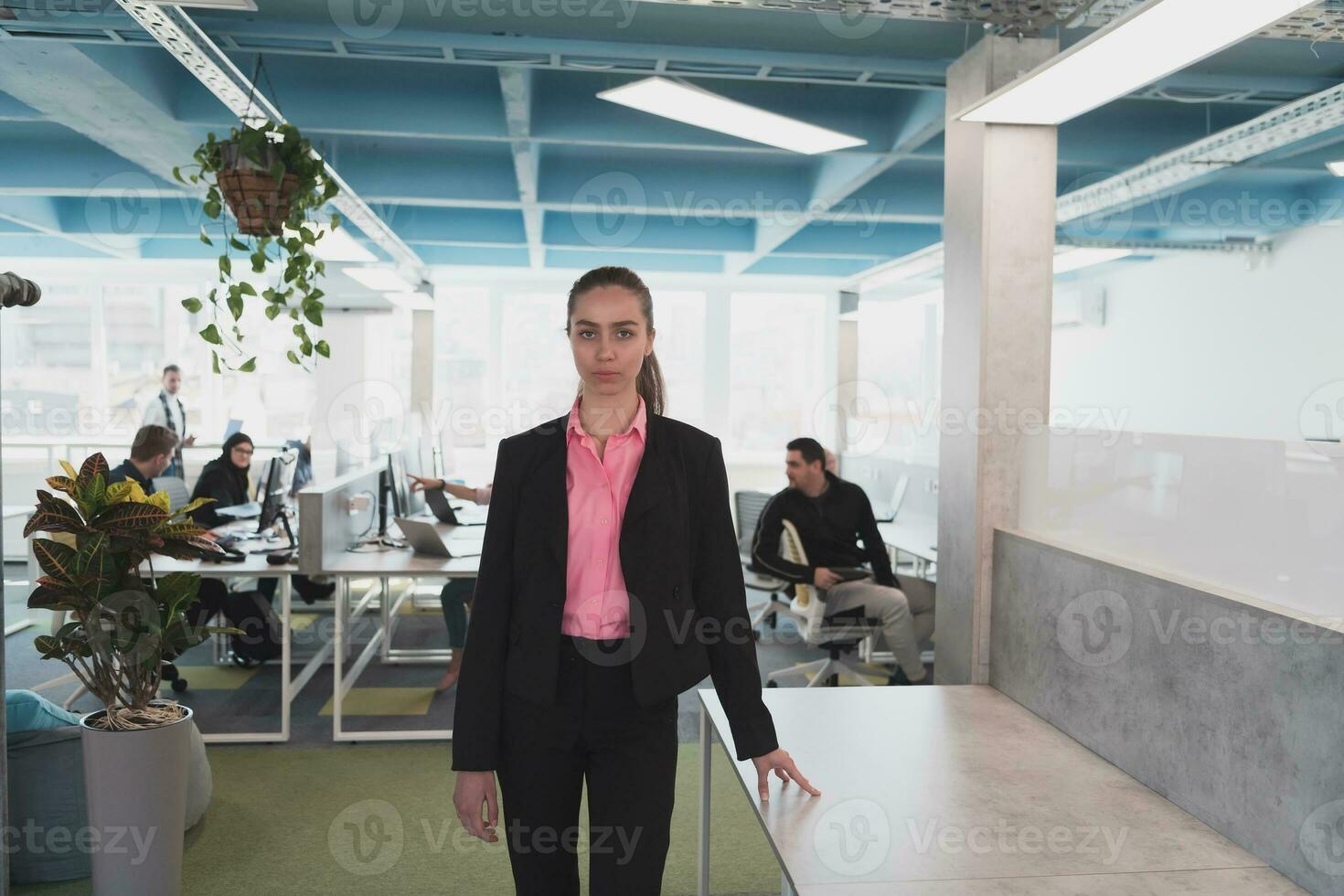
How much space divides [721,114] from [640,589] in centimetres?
318

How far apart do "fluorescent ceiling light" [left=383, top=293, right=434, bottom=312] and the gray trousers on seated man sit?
5.65 m

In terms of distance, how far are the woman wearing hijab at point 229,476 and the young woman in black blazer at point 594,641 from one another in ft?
16.1

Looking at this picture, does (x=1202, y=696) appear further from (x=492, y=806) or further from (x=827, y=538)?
(x=827, y=538)

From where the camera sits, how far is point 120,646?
259cm

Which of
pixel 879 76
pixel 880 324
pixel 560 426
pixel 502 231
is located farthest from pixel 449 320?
pixel 560 426

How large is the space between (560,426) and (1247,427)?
7.36 m

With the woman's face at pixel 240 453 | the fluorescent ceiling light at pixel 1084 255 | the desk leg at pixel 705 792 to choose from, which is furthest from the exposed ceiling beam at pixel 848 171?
the woman's face at pixel 240 453

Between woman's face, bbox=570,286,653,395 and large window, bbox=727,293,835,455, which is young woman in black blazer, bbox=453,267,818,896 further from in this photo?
large window, bbox=727,293,835,455

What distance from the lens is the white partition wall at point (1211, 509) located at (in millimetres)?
1723

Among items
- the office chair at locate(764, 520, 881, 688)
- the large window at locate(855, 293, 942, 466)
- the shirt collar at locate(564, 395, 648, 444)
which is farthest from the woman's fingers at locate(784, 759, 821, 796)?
the large window at locate(855, 293, 942, 466)

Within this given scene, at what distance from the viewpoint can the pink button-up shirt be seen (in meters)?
1.61

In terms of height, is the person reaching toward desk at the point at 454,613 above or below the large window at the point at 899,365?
below

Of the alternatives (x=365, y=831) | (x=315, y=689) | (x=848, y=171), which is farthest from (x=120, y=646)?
(x=848, y=171)

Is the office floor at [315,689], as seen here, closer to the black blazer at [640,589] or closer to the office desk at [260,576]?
the office desk at [260,576]
